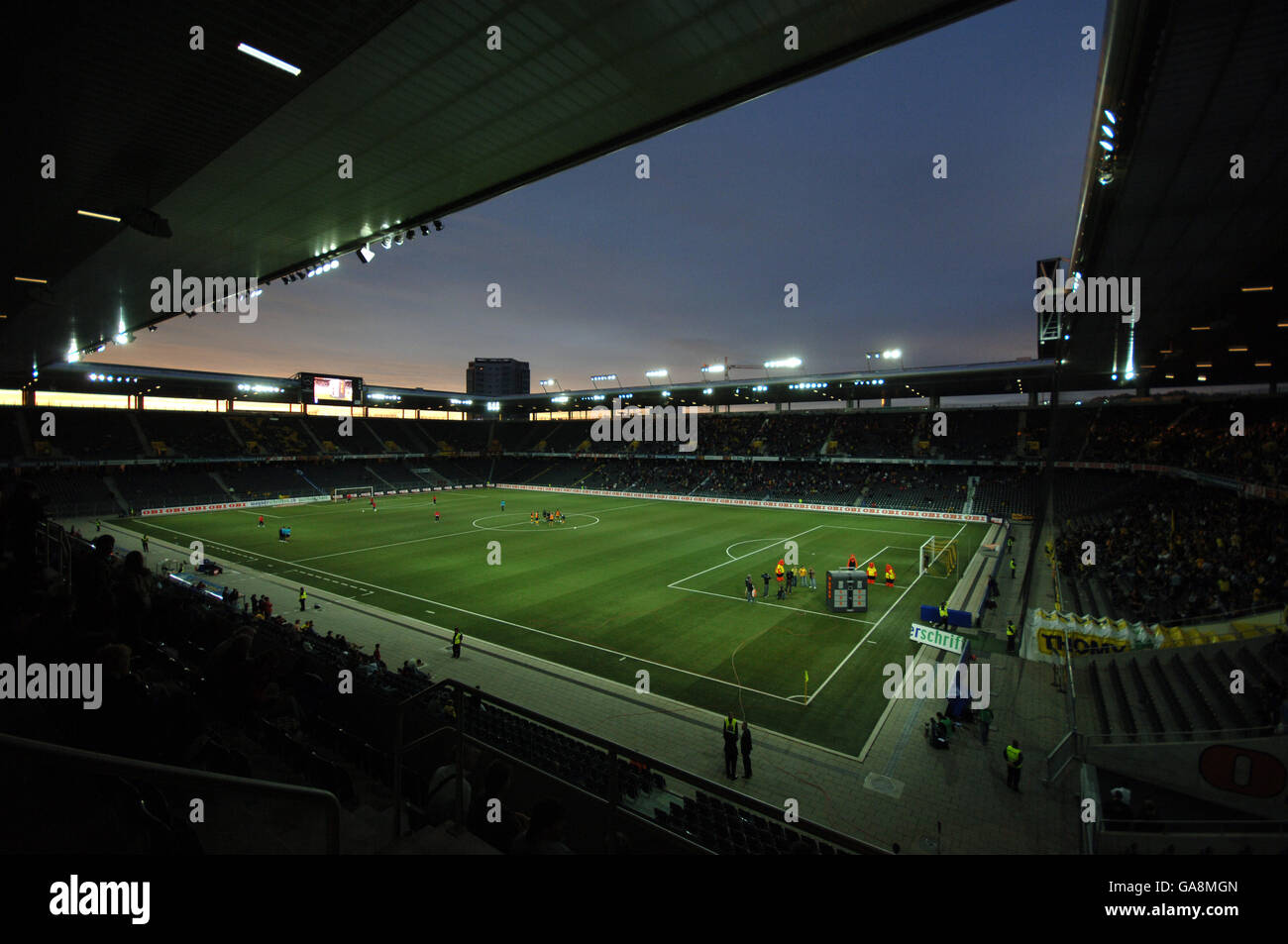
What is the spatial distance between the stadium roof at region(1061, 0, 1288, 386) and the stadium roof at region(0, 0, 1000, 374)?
11.3 feet

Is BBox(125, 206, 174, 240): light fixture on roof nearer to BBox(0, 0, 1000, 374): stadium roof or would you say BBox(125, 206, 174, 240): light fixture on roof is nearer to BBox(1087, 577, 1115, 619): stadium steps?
BBox(0, 0, 1000, 374): stadium roof

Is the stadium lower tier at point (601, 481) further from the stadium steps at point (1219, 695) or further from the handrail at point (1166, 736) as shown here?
the handrail at point (1166, 736)

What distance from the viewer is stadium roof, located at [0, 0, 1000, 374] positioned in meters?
6.42

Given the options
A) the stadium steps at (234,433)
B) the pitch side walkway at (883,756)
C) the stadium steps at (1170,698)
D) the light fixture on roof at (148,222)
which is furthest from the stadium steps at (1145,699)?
the stadium steps at (234,433)

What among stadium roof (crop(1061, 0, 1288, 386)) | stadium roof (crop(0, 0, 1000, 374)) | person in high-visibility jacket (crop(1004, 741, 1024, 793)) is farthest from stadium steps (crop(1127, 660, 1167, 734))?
stadium roof (crop(0, 0, 1000, 374))

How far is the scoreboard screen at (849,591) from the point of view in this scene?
22547 millimetres

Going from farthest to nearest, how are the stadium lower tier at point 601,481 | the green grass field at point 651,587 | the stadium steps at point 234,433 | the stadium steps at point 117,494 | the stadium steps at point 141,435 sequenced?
the stadium steps at point 234,433
the stadium steps at point 141,435
the stadium lower tier at point 601,481
the stadium steps at point 117,494
the green grass field at point 651,587

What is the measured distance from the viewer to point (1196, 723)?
11.9m

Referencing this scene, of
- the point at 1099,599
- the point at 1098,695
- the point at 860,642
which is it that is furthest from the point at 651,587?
the point at 1099,599

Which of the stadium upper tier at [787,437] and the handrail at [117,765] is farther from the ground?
the stadium upper tier at [787,437]

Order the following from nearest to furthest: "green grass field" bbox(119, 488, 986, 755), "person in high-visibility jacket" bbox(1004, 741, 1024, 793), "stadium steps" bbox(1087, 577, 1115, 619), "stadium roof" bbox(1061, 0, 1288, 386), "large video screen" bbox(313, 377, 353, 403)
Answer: "stadium roof" bbox(1061, 0, 1288, 386) → "person in high-visibility jacket" bbox(1004, 741, 1024, 793) → "green grass field" bbox(119, 488, 986, 755) → "stadium steps" bbox(1087, 577, 1115, 619) → "large video screen" bbox(313, 377, 353, 403)

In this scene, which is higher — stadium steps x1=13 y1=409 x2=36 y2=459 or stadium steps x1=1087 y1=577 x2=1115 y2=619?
stadium steps x1=13 y1=409 x2=36 y2=459

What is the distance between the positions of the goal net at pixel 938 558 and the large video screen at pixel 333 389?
56052mm
